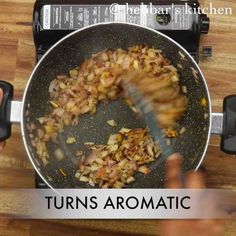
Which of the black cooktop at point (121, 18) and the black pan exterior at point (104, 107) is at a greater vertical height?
the black cooktop at point (121, 18)

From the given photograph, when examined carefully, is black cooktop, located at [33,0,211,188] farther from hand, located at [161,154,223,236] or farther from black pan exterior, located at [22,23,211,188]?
hand, located at [161,154,223,236]

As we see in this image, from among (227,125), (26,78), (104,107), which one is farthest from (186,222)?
(26,78)

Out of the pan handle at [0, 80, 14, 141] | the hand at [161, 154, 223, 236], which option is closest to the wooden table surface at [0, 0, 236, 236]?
the hand at [161, 154, 223, 236]

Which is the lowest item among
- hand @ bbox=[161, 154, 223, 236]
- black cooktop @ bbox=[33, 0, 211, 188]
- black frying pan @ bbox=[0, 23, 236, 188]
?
hand @ bbox=[161, 154, 223, 236]

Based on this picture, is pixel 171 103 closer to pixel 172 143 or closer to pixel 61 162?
pixel 172 143

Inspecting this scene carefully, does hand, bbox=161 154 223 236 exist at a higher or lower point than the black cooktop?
lower

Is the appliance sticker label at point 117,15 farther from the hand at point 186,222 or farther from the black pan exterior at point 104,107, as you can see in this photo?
the hand at point 186,222

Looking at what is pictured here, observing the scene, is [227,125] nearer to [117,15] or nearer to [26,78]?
[117,15]

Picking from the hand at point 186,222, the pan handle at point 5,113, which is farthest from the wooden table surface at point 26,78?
the pan handle at point 5,113

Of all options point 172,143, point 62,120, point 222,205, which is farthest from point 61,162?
point 222,205
